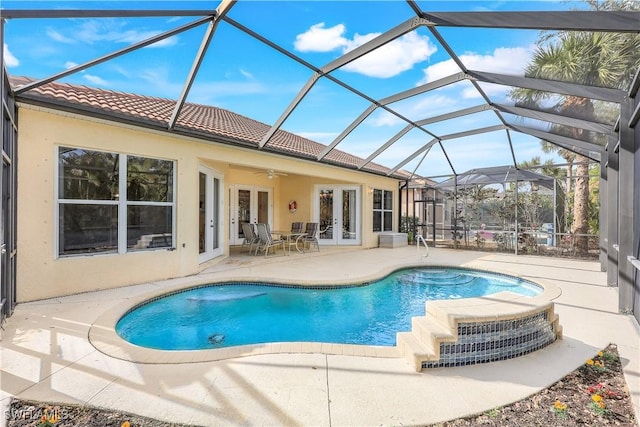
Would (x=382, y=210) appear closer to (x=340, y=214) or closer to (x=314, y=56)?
(x=340, y=214)

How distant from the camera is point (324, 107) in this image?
7887 millimetres

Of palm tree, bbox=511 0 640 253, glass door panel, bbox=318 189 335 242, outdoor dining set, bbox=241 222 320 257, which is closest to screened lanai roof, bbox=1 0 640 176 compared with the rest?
palm tree, bbox=511 0 640 253

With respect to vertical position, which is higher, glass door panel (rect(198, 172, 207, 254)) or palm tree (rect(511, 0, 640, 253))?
palm tree (rect(511, 0, 640, 253))

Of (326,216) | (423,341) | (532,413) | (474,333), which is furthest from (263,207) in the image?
(532,413)

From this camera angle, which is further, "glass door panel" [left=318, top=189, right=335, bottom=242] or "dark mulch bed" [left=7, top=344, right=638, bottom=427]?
"glass door panel" [left=318, top=189, right=335, bottom=242]

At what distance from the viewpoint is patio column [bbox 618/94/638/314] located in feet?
15.1

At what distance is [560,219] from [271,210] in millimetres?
12077

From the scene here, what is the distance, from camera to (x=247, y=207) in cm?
1306

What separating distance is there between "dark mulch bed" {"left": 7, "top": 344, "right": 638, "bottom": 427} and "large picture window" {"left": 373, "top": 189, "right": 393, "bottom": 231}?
1100cm

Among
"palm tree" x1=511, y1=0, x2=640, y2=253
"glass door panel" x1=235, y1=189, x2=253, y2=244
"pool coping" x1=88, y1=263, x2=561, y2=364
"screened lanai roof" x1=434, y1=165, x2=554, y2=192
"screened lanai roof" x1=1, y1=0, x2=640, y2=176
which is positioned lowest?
"pool coping" x1=88, y1=263, x2=561, y2=364

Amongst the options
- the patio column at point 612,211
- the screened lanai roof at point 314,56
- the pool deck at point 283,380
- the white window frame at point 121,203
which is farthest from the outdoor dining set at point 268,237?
the patio column at point 612,211

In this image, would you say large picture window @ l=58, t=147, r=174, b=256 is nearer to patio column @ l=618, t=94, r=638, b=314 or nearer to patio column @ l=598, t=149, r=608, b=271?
patio column @ l=618, t=94, r=638, b=314

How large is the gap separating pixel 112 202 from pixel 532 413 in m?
6.94

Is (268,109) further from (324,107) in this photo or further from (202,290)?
(202,290)
